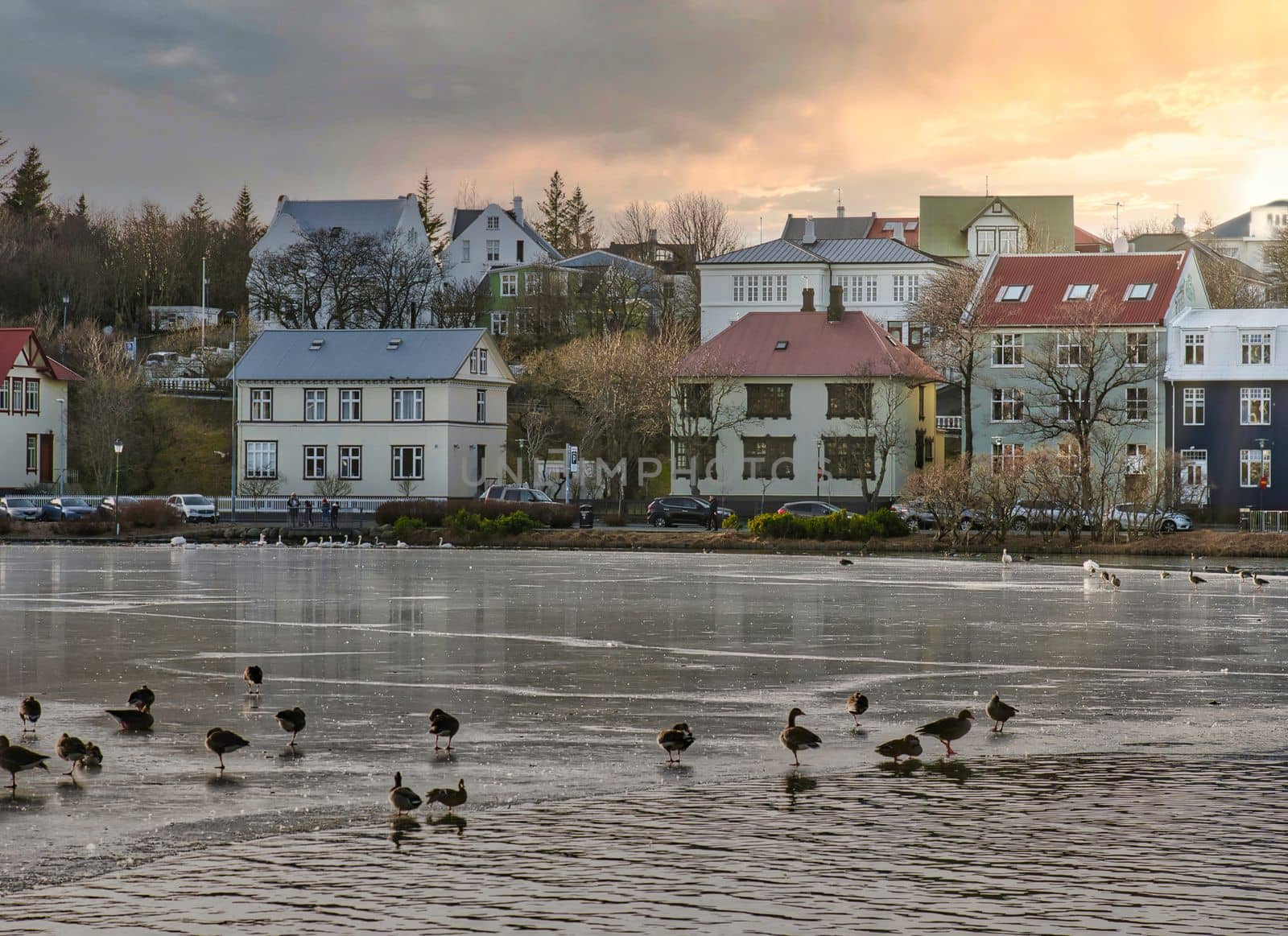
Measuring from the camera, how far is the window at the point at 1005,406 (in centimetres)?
7912

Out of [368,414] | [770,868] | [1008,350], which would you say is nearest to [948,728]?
[770,868]

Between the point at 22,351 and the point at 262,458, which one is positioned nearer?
the point at 262,458

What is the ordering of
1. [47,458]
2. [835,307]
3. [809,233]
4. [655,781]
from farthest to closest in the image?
1. [809,233]
2. [47,458]
3. [835,307]
4. [655,781]

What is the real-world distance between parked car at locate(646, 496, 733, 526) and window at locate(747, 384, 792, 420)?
411 inches

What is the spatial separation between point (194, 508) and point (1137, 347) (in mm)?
45895

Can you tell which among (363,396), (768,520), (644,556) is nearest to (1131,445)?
(768,520)

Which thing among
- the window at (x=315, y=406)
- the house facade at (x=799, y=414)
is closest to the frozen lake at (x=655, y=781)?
the house facade at (x=799, y=414)

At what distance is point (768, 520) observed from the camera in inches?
2256

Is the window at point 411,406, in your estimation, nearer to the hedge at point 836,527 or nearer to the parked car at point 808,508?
the parked car at point 808,508

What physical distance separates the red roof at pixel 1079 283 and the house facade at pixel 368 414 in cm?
2904

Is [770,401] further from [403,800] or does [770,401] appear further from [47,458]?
[403,800]

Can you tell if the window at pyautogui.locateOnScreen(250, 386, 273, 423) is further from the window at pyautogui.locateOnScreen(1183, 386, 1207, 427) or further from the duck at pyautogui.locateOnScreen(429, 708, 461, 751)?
the duck at pyautogui.locateOnScreen(429, 708, 461, 751)

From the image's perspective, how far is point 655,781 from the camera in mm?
12516

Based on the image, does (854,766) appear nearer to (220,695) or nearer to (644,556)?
(220,695)
